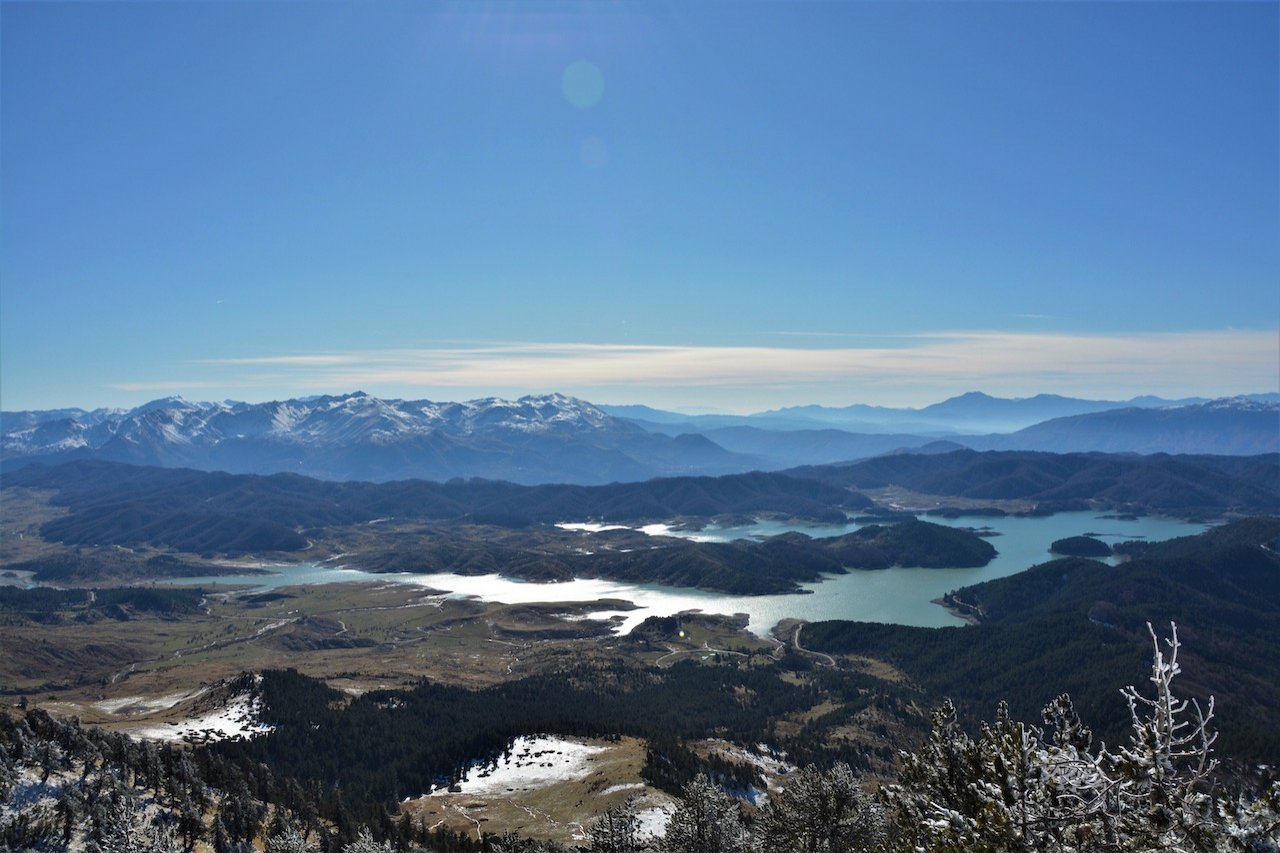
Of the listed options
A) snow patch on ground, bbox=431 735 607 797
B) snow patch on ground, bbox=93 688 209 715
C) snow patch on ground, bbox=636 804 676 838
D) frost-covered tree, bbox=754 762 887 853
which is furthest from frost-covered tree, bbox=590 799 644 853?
snow patch on ground, bbox=93 688 209 715

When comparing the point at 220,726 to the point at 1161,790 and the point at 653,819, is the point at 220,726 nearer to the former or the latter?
the point at 653,819

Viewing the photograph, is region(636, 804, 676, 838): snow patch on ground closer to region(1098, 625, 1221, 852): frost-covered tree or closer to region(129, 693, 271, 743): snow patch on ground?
region(1098, 625, 1221, 852): frost-covered tree

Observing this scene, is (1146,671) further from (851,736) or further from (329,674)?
(329,674)

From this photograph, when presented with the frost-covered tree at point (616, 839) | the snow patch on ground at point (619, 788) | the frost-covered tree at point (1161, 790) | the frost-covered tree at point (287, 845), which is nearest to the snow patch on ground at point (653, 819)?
the snow patch on ground at point (619, 788)

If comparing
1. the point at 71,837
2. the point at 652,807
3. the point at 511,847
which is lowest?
the point at 652,807

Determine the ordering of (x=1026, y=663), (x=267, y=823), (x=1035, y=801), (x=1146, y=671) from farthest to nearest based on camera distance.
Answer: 1. (x=1026, y=663)
2. (x=1146, y=671)
3. (x=267, y=823)
4. (x=1035, y=801)

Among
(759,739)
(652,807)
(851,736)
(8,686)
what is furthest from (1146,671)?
(8,686)
